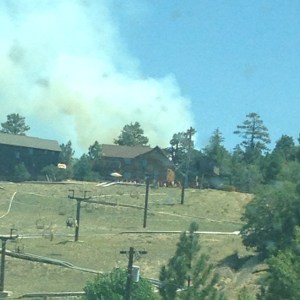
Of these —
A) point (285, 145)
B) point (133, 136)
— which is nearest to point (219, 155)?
point (285, 145)

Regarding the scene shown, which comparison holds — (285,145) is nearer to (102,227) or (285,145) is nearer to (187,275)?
(102,227)

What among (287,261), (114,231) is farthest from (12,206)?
(287,261)

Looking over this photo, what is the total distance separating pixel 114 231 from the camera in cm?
7656

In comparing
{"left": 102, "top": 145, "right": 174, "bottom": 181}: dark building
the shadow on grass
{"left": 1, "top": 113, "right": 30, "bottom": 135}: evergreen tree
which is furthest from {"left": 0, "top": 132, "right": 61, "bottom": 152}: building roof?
the shadow on grass

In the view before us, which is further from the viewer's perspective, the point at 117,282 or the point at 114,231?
the point at 114,231

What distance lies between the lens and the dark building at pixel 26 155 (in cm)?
11988

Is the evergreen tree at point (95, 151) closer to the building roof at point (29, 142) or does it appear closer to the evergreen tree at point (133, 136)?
the building roof at point (29, 142)

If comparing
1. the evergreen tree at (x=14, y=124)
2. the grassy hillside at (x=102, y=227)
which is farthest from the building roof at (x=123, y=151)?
the evergreen tree at (x=14, y=124)

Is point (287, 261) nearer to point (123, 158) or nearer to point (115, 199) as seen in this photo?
point (115, 199)

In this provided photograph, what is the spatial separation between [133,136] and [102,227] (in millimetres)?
90209

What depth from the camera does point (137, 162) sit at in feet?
411

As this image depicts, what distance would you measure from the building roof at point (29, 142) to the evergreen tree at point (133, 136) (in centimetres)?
4068

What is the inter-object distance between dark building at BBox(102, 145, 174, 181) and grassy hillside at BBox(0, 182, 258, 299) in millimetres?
20550

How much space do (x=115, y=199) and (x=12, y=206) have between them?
891 cm
